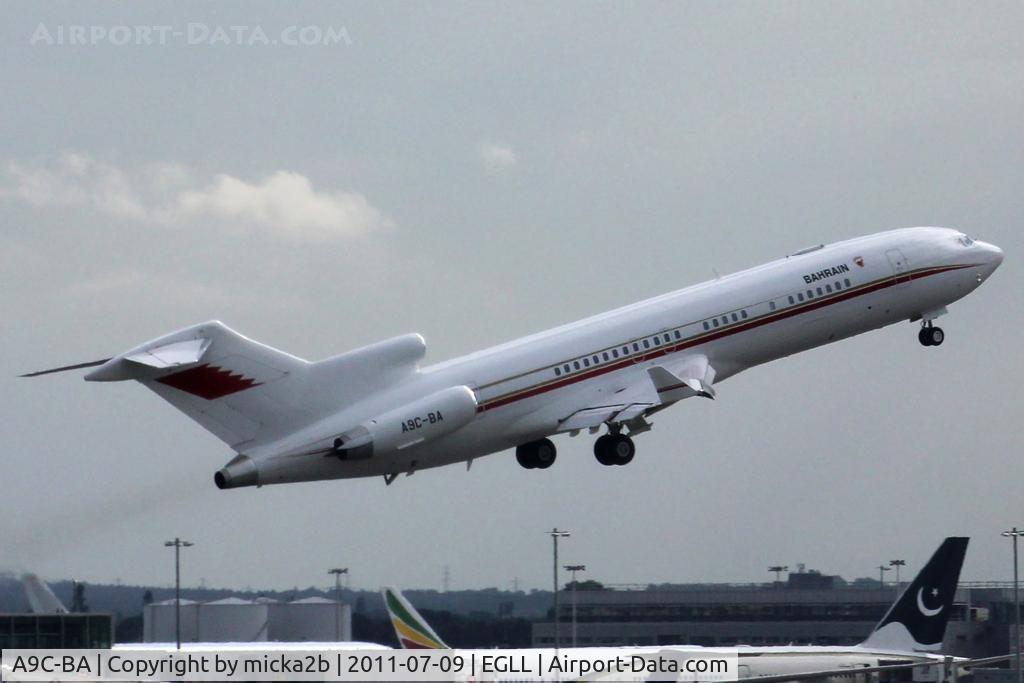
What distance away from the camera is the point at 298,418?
48.2 metres

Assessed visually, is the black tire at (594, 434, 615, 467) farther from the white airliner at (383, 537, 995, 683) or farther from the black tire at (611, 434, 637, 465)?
the white airliner at (383, 537, 995, 683)

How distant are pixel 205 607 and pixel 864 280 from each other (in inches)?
1196

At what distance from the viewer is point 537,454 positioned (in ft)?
182

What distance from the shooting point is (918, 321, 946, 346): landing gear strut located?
203ft

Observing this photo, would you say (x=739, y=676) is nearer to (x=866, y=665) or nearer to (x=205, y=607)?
(x=866, y=665)

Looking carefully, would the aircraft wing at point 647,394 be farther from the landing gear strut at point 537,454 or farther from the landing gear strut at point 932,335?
the landing gear strut at point 932,335

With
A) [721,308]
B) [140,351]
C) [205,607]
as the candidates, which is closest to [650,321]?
[721,308]

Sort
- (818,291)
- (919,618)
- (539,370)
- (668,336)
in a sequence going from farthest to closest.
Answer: (919,618), (818,291), (668,336), (539,370)

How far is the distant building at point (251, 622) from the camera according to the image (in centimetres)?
7175

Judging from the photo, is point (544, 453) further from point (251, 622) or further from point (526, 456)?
point (251, 622)

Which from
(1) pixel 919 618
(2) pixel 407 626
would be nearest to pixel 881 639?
(1) pixel 919 618

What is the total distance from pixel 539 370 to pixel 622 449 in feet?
16.2

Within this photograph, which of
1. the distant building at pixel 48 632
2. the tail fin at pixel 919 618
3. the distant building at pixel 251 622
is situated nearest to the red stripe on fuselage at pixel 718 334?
the tail fin at pixel 919 618

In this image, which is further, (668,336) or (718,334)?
(718,334)
